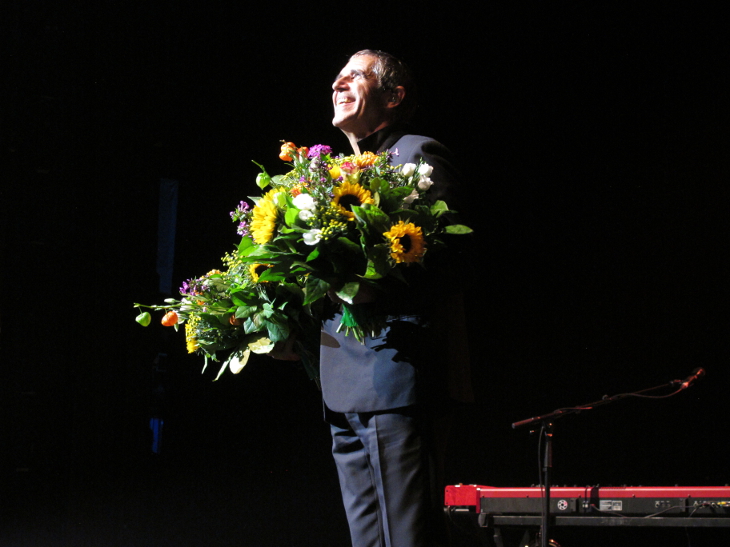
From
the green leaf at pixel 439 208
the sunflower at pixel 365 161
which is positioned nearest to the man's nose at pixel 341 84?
the sunflower at pixel 365 161

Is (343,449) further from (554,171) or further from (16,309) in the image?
(554,171)

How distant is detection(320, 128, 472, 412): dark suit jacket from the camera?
120 centimetres

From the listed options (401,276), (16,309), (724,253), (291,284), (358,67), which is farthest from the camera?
(724,253)

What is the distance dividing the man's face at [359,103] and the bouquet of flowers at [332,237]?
0.26 m

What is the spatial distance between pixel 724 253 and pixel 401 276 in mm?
2590

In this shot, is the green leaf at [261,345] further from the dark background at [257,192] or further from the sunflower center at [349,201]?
the dark background at [257,192]

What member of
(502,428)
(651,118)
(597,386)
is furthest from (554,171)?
(502,428)

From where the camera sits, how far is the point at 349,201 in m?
1.18

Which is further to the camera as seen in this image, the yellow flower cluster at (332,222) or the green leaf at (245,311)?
the green leaf at (245,311)

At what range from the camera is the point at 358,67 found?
5.56 ft

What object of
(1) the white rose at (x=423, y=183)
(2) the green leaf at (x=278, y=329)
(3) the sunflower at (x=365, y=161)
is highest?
(3) the sunflower at (x=365, y=161)

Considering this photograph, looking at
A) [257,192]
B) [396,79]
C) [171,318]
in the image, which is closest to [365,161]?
[396,79]

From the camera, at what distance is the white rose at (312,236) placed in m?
1.12

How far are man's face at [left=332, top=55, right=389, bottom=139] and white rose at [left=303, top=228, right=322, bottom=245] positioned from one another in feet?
1.89
